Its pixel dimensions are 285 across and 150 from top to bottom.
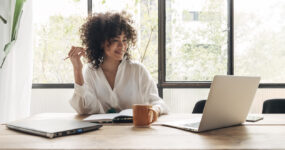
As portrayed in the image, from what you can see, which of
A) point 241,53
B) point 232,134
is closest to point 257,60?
point 241,53

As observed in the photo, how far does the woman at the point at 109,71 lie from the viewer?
5.90 feet

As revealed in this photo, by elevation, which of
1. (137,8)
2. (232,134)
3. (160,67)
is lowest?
(232,134)

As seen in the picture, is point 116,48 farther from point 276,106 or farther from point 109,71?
point 276,106

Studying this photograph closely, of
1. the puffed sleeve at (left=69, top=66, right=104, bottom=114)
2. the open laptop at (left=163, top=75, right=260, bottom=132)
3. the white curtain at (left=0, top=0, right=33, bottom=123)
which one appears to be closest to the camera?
the open laptop at (left=163, top=75, right=260, bottom=132)

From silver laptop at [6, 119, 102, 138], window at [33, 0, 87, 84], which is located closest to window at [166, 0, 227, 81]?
window at [33, 0, 87, 84]

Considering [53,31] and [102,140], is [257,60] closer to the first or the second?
[53,31]

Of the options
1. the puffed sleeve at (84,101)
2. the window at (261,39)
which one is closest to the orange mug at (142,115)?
the puffed sleeve at (84,101)

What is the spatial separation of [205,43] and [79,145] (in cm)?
238

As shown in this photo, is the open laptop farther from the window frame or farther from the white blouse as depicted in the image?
the window frame

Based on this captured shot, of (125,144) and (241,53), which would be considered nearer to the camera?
(125,144)

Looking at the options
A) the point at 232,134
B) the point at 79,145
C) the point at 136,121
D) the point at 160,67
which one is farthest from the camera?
the point at 160,67

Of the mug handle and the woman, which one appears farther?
the woman

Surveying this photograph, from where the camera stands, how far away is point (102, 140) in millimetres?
949

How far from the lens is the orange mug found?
116 centimetres
